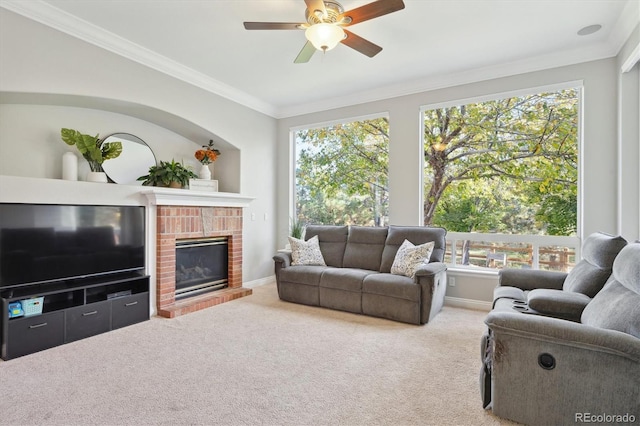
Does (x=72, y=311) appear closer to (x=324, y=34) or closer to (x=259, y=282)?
(x=259, y=282)

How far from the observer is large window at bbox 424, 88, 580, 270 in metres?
3.64

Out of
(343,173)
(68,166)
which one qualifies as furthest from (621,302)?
(68,166)

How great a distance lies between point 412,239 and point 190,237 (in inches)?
109

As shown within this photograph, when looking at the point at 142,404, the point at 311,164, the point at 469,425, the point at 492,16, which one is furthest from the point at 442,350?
the point at 311,164

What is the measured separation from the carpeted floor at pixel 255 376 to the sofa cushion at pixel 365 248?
3.19 feet

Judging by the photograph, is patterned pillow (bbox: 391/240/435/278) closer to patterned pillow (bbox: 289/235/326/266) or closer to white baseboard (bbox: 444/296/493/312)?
white baseboard (bbox: 444/296/493/312)

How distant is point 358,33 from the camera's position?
3.17 meters

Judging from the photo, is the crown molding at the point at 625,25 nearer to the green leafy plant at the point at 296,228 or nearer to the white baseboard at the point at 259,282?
the green leafy plant at the point at 296,228

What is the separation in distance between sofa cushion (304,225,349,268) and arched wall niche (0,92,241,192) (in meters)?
1.44

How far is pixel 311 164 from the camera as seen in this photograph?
546 cm

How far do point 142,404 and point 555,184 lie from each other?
4.40 m

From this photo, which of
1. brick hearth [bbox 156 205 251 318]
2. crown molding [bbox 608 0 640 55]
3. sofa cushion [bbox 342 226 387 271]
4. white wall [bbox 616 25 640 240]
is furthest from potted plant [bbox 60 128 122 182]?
white wall [bbox 616 25 640 240]

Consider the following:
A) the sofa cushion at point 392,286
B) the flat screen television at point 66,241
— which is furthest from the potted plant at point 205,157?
the sofa cushion at point 392,286

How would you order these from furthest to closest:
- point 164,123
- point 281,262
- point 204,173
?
point 204,173, point 281,262, point 164,123
